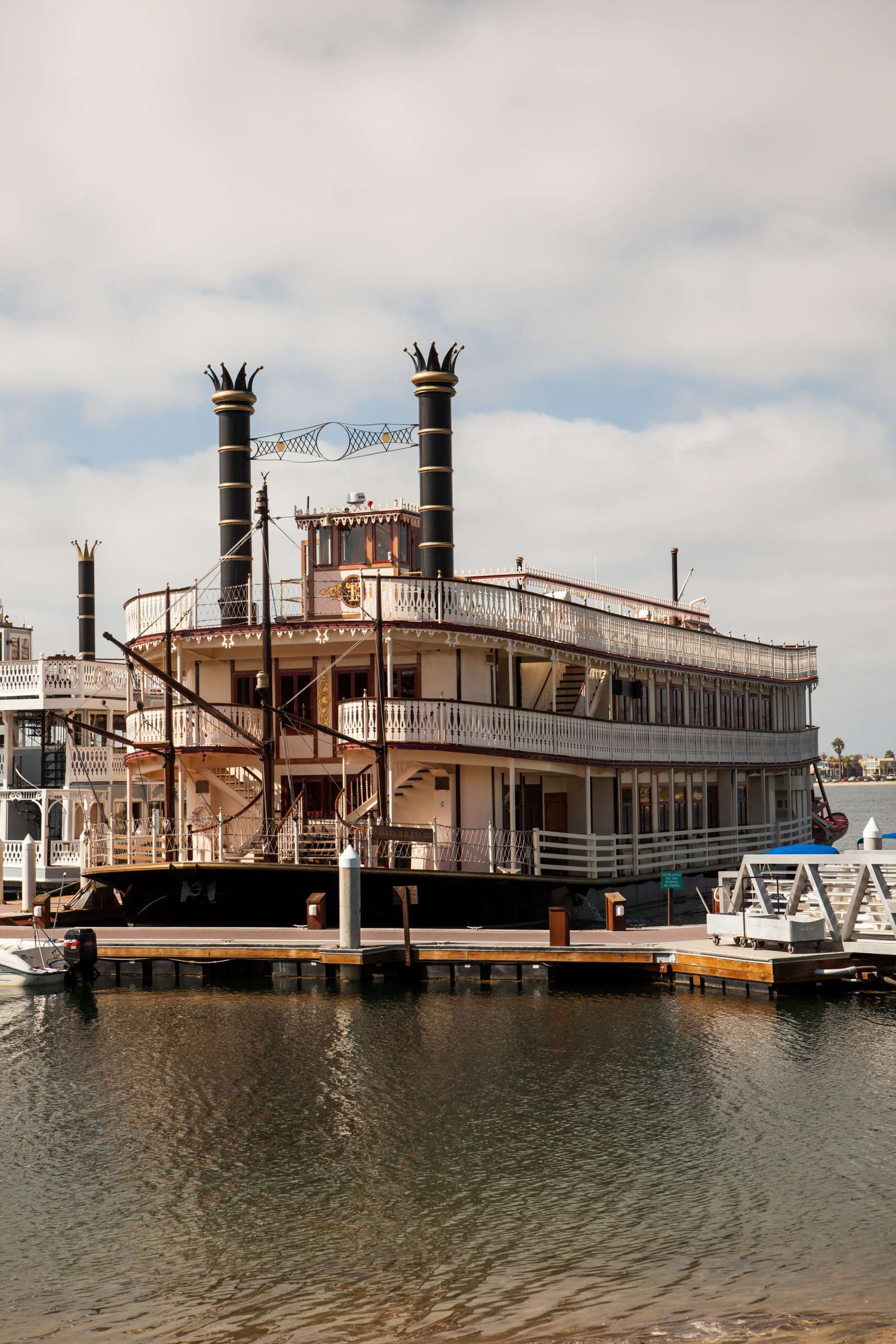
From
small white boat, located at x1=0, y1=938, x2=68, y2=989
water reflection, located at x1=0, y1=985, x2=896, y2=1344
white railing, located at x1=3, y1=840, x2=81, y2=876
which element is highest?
white railing, located at x1=3, y1=840, x2=81, y2=876

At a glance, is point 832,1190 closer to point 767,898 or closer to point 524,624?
point 767,898

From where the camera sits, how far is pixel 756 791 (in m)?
48.0

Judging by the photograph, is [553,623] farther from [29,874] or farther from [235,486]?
[29,874]

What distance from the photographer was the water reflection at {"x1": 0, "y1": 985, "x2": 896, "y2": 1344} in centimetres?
1212

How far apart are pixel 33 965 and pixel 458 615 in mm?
11618

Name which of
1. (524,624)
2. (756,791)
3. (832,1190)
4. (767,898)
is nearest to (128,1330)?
(832,1190)

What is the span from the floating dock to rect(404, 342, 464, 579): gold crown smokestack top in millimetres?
9662

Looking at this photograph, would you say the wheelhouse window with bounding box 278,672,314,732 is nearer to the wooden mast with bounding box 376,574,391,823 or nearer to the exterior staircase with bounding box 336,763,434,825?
the exterior staircase with bounding box 336,763,434,825

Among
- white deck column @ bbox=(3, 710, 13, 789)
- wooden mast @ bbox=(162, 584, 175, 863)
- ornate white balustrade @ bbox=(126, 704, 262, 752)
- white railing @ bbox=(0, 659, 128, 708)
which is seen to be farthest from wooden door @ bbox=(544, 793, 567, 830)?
white deck column @ bbox=(3, 710, 13, 789)

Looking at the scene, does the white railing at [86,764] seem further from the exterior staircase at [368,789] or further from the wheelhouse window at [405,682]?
the wheelhouse window at [405,682]

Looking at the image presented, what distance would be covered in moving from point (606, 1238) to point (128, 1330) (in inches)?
179

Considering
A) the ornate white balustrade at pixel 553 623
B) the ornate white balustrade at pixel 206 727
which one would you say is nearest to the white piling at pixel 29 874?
the ornate white balustrade at pixel 206 727

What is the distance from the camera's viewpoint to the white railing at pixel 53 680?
1864 inches

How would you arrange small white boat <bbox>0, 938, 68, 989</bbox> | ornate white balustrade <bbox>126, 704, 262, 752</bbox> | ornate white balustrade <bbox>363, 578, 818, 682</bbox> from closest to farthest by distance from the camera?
small white boat <bbox>0, 938, 68, 989</bbox>
ornate white balustrade <bbox>363, 578, 818, 682</bbox>
ornate white balustrade <bbox>126, 704, 262, 752</bbox>
